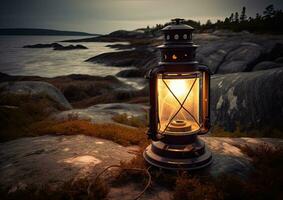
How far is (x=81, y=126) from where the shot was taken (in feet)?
17.9

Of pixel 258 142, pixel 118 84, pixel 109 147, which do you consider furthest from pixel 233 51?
pixel 109 147

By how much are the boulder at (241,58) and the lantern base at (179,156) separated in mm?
16729

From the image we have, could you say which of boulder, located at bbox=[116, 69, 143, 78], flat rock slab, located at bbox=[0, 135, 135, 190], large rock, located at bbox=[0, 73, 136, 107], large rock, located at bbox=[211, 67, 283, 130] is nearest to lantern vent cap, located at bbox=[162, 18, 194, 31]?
flat rock slab, located at bbox=[0, 135, 135, 190]

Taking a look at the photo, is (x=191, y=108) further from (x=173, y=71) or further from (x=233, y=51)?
(x=233, y=51)

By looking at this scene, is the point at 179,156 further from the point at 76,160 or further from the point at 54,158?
the point at 54,158

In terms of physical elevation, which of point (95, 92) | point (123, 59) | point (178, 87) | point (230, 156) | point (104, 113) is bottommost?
point (95, 92)

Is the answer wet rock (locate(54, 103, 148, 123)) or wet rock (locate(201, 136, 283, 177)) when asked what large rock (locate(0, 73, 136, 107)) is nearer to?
wet rock (locate(54, 103, 148, 123))

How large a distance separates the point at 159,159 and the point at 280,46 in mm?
21052

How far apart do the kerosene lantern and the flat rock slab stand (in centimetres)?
72

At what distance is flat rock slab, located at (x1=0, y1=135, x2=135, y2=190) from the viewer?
11.3 feet

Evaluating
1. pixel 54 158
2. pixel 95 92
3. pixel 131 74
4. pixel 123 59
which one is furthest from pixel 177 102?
pixel 123 59

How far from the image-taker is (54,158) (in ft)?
13.0

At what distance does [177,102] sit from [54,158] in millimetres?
2064

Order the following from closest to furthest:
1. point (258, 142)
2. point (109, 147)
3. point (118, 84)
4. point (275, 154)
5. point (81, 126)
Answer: point (275, 154) < point (109, 147) < point (258, 142) < point (81, 126) < point (118, 84)
